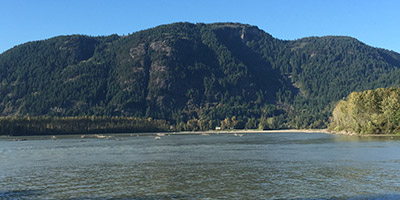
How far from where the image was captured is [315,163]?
90.2 metres

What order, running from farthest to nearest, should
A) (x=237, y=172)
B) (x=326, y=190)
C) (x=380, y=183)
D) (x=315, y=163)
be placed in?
1. (x=315, y=163)
2. (x=237, y=172)
3. (x=380, y=183)
4. (x=326, y=190)

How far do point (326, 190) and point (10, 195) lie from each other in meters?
43.2

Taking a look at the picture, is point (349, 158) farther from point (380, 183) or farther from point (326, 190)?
point (326, 190)

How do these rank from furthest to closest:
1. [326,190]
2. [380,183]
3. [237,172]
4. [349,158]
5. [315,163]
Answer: [349,158] < [315,163] < [237,172] < [380,183] < [326,190]

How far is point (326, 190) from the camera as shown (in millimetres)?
57469

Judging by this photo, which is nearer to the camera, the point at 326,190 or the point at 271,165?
the point at 326,190

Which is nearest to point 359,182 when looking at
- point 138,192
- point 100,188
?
point 138,192

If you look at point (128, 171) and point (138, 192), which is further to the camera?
point (128, 171)

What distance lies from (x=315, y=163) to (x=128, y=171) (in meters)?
39.1

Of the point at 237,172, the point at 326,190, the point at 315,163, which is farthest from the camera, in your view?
the point at 315,163

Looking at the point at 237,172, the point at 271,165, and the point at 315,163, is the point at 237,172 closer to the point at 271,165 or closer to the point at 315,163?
the point at 271,165

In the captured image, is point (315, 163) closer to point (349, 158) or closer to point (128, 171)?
point (349, 158)

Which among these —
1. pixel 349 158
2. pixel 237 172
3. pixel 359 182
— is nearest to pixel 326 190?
pixel 359 182

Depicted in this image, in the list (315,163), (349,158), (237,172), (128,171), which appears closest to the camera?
(237,172)
